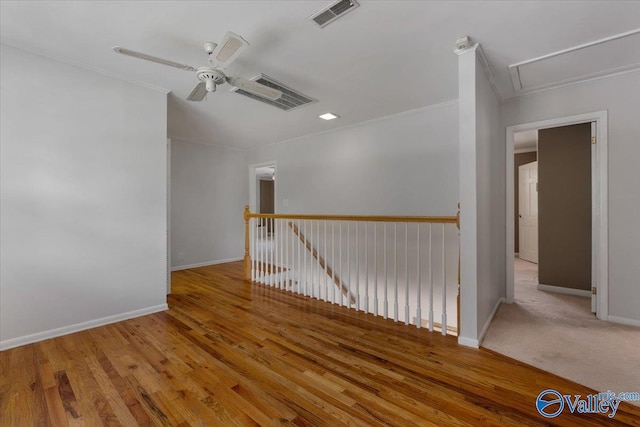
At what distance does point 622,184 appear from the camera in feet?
9.07

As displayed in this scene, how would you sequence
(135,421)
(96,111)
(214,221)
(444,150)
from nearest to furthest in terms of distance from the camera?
1. (135,421)
2. (96,111)
3. (444,150)
4. (214,221)

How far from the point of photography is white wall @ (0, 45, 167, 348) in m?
2.34

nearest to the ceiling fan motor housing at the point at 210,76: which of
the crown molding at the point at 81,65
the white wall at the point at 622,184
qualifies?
the crown molding at the point at 81,65

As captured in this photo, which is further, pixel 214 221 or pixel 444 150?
pixel 214 221

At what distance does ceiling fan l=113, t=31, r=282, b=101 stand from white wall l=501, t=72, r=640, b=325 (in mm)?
3350

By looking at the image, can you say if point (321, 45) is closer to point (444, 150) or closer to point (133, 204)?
point (444, 150)

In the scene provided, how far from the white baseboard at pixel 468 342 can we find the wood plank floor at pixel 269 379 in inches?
2.5

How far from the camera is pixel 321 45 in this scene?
2.35m

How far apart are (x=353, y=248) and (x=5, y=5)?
4387 mm

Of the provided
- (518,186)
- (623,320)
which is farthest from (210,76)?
(518,186)

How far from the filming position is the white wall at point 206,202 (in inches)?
205

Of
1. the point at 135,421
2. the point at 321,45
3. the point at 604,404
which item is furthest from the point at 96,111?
the point at 604,404

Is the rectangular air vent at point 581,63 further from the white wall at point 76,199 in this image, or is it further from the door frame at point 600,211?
the white wall at point 76,199

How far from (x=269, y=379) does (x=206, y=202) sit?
446 cm
